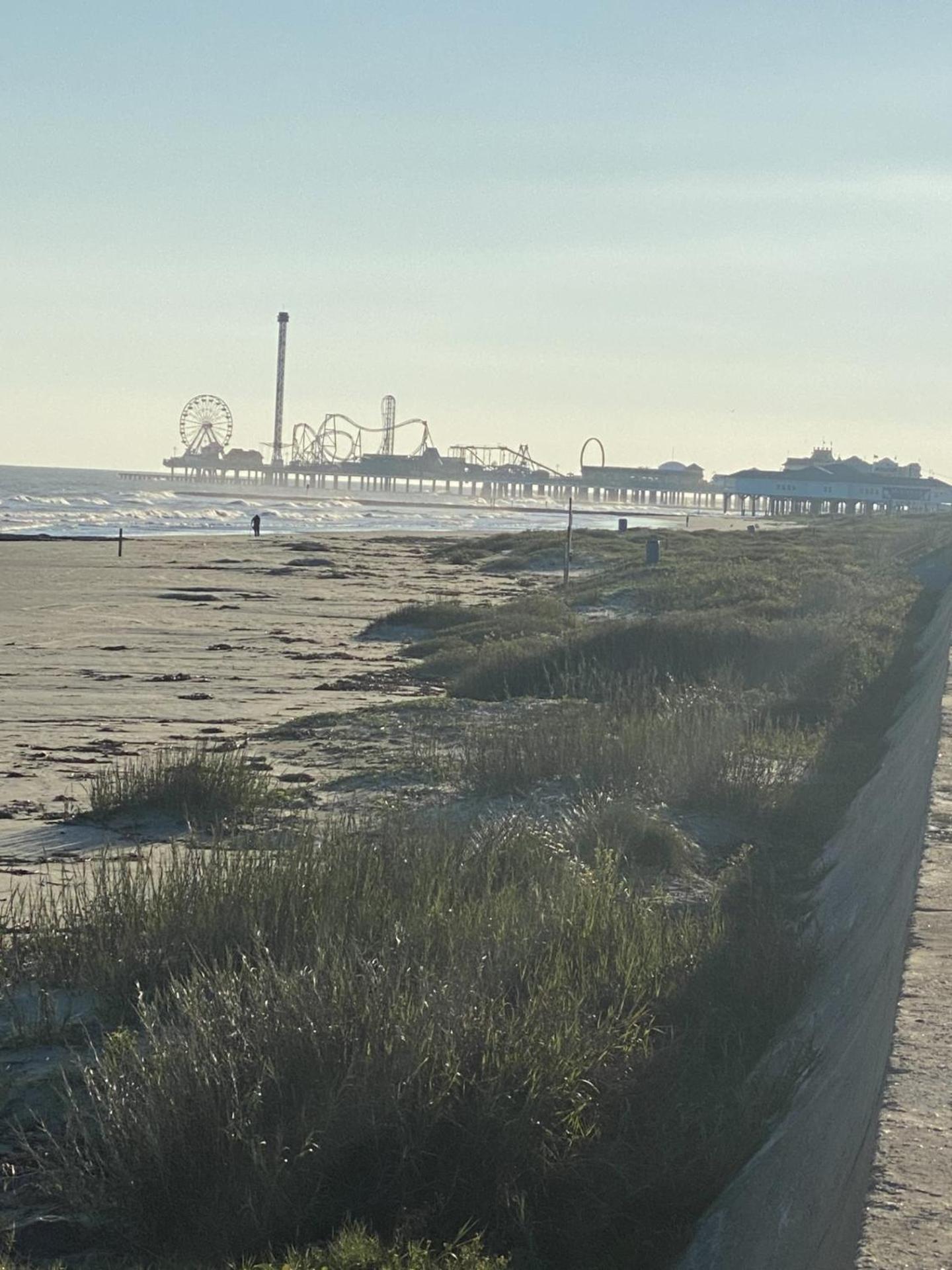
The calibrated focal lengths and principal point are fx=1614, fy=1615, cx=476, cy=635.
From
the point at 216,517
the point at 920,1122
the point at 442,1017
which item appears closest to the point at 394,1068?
the point at 442,1017

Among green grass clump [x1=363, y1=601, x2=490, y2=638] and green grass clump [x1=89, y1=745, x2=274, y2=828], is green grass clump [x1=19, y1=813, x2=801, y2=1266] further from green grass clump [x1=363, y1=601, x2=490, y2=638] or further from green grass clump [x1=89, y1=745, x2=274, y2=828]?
green grass clump [x1=363, y1=601, x2=490, y2=638]

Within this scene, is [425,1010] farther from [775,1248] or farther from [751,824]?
[751,824]

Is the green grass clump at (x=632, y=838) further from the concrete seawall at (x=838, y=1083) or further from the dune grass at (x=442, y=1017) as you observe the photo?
the concrete seawall at (x=838, y=1083)

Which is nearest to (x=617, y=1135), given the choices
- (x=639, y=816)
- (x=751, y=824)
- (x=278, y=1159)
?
(x=278, y=1159)

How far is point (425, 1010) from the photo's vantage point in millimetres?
4723

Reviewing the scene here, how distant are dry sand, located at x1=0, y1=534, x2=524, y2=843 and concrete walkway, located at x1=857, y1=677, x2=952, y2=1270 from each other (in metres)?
5.70

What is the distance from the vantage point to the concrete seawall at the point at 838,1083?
3.54 metres

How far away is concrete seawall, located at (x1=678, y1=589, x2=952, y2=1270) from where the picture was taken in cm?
354

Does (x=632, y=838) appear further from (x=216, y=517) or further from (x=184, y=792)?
(x=216, y=517)

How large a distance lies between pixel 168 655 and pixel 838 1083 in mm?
17684

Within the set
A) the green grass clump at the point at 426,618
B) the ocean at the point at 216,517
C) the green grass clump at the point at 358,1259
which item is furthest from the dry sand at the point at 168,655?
the ocean at the point at 216,517

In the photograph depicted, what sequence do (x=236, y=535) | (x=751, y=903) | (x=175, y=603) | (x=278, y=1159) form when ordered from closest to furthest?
(x=278, y=1159)
(x=751, y=903)
(x=175, y=603)
(x=236, y=535)

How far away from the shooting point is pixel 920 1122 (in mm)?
3447

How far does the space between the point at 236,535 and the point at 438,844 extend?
6534cm
